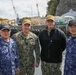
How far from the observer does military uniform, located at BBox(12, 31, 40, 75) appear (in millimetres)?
6879

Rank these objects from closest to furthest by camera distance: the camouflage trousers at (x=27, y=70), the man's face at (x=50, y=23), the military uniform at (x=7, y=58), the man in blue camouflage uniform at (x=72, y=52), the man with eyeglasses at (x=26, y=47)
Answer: the man in blue camouflage uniform at (x=72, y=52) → the military uniform at (x=7, y=58) → the man's face at (x=50, y=23) → the man with eyeglasses at (x=26, y=47) → the camouflage trousers at (x=27, y=70)

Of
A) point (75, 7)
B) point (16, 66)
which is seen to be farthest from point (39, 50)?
point (75, 7)

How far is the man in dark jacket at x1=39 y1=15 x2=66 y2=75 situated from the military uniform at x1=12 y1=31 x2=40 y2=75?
0.22 m

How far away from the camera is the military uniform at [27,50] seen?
688 cm

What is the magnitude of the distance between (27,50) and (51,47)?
57cm

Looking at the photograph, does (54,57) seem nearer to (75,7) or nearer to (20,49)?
(20,49)

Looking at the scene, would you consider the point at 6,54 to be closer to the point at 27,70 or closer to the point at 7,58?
the point at 7,58

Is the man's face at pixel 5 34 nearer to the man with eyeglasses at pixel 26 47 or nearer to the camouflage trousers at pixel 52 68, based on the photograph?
the man with eyeglasses at pixel 26 47

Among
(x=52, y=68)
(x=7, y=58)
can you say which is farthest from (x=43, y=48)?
(x=7, y=58)

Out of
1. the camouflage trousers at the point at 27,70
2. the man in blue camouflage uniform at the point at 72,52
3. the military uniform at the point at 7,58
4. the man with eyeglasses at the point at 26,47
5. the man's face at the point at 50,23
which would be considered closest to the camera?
the man in blue camouflage uniform at the point at 72,52

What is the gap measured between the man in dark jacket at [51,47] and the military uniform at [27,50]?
0.22 meters

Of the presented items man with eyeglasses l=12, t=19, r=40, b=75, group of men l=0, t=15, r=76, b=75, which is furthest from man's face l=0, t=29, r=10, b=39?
man with eyeglasses l=12, t=19, r=40, b=75

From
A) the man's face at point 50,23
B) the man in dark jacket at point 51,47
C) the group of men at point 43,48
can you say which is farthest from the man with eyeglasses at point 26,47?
the man's face at point 50,23

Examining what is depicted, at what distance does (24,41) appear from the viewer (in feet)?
22.6
